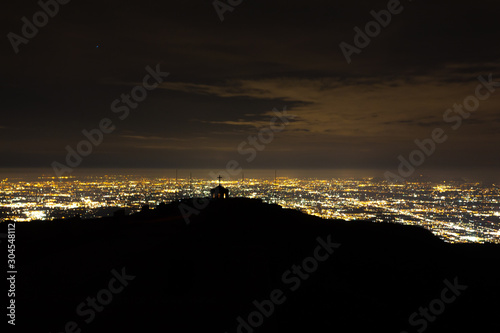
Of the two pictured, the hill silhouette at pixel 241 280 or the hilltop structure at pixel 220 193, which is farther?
the hilltop structure at pixel 220 193

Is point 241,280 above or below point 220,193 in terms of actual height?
below

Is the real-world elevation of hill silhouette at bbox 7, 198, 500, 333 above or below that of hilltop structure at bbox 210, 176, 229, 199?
below

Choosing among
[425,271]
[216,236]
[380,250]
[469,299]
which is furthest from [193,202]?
[469,299]

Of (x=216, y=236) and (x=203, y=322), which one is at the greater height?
(x=216, y=236)

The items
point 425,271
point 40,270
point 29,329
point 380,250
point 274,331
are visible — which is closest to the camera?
Answer: point 29,329

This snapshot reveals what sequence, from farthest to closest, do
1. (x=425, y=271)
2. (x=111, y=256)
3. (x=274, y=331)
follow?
(x=425, y=271) → (x=111, y=256) → (x=274, y=331)

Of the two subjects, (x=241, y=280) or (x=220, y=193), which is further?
(x=220, y=193)

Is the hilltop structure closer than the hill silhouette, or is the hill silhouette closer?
the hill silhouette

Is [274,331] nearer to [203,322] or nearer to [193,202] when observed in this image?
[203,322]
